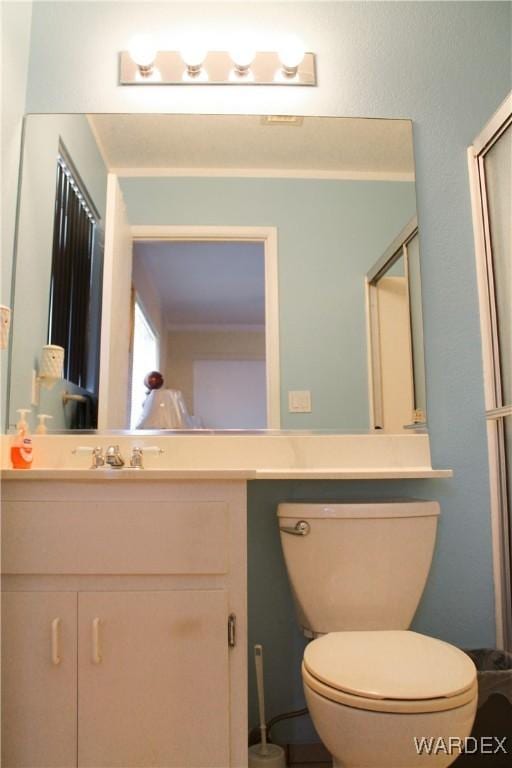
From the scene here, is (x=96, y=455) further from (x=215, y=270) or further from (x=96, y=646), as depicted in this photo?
(x=215, y=270)

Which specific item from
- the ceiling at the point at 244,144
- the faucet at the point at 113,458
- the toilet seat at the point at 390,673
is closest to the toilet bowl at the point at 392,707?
the toilet seat at the point at 390,673

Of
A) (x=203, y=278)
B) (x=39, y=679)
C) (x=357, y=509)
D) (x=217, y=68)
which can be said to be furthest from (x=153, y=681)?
(x=217, y=68)

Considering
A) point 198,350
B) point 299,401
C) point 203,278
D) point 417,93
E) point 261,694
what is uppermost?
point 417,93

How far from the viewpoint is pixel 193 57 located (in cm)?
167

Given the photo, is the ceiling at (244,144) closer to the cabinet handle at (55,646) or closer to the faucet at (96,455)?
the faucet at (96,455)

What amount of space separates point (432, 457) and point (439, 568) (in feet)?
1.10

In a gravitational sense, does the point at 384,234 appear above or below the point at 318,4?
below

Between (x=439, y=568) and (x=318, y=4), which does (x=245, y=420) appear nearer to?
(x=439, y=568)

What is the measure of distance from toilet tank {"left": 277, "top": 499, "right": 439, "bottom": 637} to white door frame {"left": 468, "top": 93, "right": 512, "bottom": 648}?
1.16 feet

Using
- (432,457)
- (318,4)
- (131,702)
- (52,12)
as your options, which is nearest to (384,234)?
(432,457)

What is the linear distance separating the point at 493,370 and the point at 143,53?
1.54 m

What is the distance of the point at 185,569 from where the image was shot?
3.72 feet

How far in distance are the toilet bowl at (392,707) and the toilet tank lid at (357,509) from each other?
1.18 feet

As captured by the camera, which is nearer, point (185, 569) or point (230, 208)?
point (185, 569)
